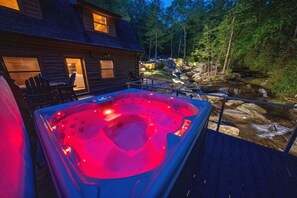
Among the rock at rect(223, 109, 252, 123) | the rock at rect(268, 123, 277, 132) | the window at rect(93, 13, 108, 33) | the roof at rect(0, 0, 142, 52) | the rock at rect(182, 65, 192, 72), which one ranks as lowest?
the rock at rect(268, 123, 277, 132)

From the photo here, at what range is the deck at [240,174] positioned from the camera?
53.7 inches

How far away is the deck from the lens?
137 cm

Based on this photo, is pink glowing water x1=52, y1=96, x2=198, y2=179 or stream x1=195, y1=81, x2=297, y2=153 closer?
pink glowing water x1=52, y1=96, x2=198, y2=179

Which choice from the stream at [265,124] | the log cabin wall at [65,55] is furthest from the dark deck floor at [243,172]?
the log cabin wall at [65,55]

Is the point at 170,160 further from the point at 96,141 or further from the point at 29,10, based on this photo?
the point at 29,10

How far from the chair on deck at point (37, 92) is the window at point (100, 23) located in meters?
4.19

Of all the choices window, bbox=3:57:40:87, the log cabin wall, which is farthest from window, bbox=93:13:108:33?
window, bbox=3:57:40:87

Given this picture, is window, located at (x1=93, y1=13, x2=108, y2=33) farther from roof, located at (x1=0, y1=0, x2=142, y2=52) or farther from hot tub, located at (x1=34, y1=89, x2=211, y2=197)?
hot tub, located at (x1=34, y1=89, x2=211, y2=197)

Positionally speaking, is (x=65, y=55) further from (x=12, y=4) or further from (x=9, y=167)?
(x=9, y=167)

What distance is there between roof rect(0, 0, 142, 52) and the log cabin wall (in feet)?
0.62

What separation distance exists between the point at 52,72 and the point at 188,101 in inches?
181

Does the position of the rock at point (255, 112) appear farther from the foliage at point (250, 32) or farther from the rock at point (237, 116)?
the foliage at point (250, 32)

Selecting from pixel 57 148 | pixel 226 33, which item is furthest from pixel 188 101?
pixel 226 33

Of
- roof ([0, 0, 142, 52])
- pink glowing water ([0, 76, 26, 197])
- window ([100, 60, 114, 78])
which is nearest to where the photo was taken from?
pink glowing water ([0, 76, 26, 197])
